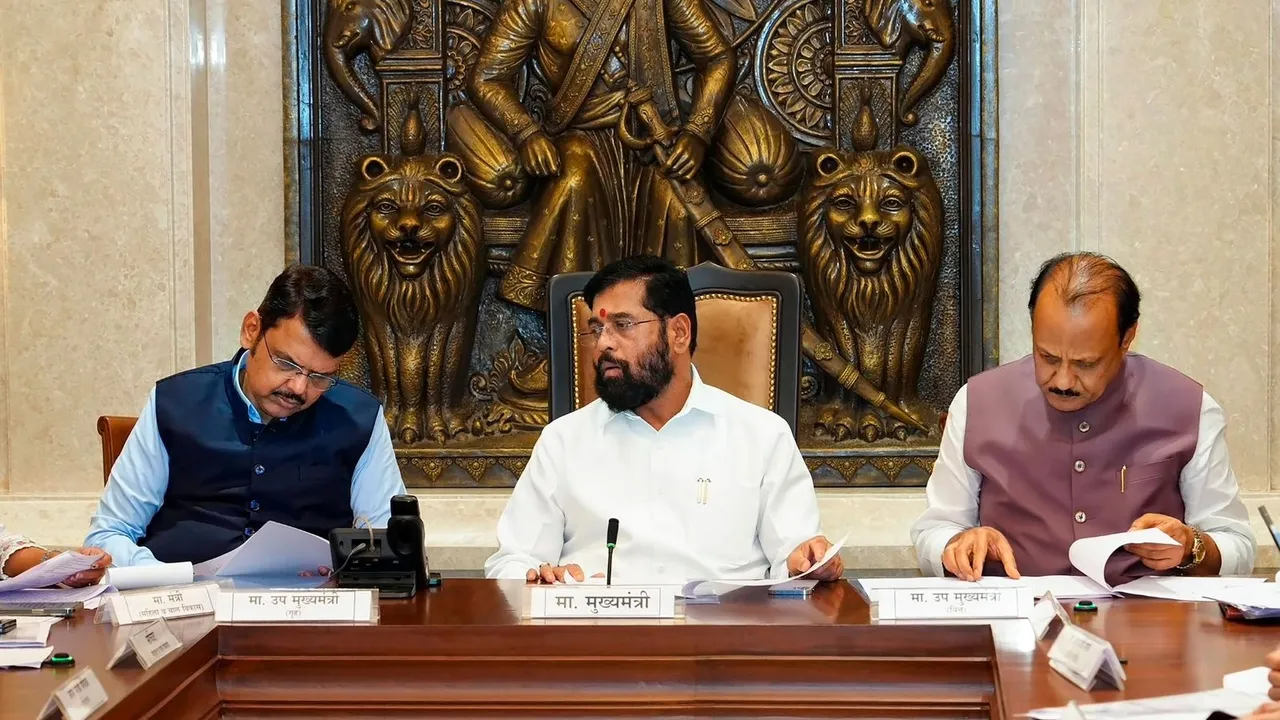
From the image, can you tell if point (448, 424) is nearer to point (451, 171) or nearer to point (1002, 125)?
point (451, 171)

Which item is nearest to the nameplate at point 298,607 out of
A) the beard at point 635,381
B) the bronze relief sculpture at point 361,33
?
the beard at point 635,381

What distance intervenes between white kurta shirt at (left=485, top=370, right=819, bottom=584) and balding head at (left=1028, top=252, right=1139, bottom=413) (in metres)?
0.56

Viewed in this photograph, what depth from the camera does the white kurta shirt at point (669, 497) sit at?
289 cm

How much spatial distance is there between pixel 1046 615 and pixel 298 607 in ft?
3.86

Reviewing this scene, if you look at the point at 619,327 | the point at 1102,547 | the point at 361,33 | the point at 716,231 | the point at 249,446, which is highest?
the point at 361,33

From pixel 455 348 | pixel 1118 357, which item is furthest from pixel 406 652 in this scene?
pixel 455 348

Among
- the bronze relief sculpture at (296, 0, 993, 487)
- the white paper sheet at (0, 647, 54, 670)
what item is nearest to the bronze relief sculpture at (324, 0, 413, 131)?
the bronze relief sculpture at (296, 0, 993, 487)

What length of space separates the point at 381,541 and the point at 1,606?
0.63m

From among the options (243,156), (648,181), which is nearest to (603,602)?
(648,181)

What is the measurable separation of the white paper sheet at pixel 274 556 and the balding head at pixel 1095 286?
1522 mm

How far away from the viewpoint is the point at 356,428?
3.12m

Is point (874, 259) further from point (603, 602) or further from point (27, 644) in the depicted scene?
point (27, 644)

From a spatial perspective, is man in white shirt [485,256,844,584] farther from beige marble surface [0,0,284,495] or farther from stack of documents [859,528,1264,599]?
beige marble surface [0,0,284,495]

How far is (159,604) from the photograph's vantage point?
2197mm
